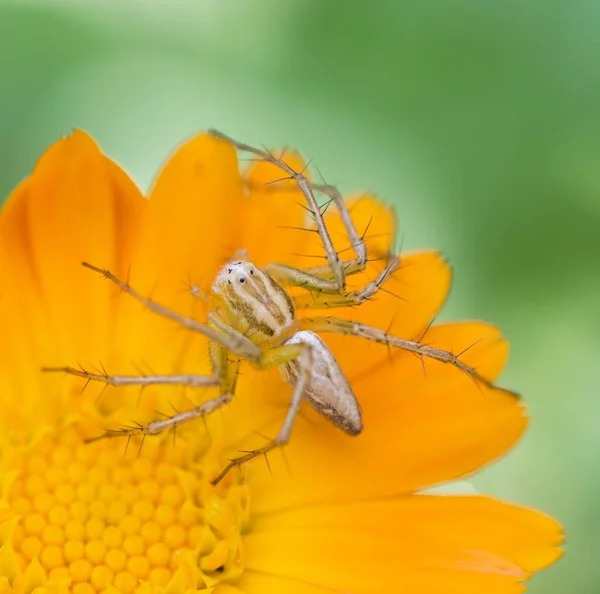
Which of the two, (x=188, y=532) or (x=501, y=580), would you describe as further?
(x=188, y=532)

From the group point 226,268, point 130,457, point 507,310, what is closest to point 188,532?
point 130,457

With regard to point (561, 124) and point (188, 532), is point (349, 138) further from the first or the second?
point (188, 532)

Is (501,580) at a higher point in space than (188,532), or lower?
higher

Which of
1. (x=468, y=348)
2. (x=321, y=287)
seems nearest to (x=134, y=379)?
(x=321, y=287)

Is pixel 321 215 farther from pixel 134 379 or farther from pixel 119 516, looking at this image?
pixel 119 516

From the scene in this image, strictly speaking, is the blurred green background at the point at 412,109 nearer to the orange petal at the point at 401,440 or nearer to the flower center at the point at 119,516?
the orange petal at the point at 401,440
